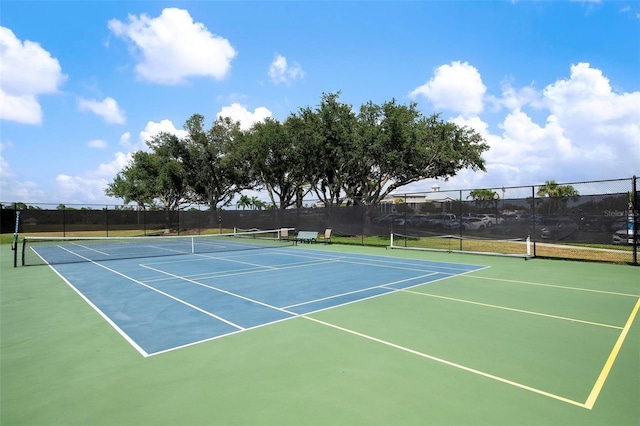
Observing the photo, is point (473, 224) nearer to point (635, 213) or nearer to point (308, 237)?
point (635, 213)

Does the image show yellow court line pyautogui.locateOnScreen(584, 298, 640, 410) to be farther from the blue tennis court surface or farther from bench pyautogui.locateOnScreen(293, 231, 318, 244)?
bench pyautogui.locateOnScreen(293, 231, 318, 244)

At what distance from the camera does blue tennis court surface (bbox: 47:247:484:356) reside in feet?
19.2

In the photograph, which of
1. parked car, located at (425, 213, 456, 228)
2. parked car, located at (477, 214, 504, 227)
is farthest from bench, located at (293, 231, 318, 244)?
parked car, located at (477, 214, 504, 227)

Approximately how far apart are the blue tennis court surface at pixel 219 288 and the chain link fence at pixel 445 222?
433 centimetres

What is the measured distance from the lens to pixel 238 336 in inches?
209

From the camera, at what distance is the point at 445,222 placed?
1798cm

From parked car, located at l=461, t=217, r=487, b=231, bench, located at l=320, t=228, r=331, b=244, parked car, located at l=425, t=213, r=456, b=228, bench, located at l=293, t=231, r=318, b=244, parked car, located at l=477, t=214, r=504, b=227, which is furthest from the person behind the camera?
bench, located at l=320, t=228, r=331, b=244

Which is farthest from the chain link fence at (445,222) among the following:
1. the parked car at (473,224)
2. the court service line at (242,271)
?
the court service line at (242,271)

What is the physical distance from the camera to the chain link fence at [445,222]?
1293cm

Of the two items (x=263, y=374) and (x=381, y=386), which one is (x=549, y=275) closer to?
(x=381, y=386)

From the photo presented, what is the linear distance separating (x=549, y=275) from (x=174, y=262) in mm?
12652

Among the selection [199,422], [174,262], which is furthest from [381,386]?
[174,262]

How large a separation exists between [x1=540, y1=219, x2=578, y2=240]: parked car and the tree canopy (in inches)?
431

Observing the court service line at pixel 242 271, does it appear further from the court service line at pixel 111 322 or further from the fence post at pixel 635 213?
the fence post at pixel 635 213
